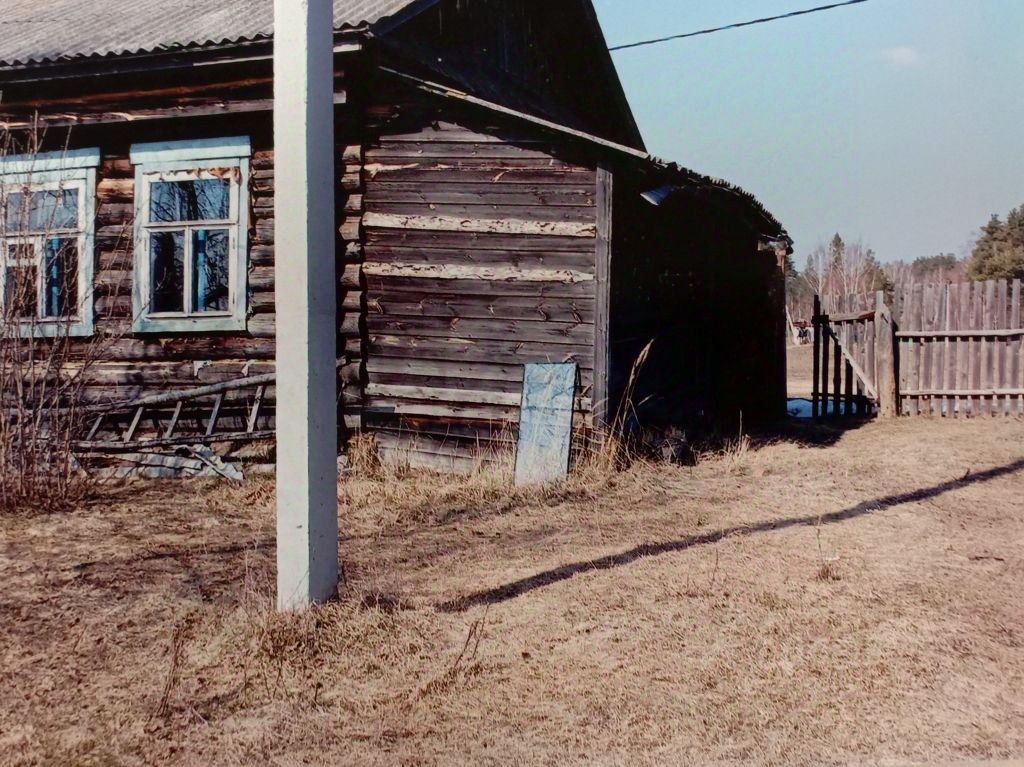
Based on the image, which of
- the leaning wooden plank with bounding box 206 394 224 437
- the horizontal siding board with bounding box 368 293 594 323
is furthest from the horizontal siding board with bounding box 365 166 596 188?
the leaning wooden plank with bounding box 206 394 224 437

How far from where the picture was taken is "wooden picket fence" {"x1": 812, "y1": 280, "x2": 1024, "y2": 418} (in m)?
11.7

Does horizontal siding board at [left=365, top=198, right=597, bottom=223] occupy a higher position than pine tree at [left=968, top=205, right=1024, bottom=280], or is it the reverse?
pine tree at [left=968, top=205, right=1024, bottom=280]

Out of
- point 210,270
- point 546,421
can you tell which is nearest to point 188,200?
point 210,270

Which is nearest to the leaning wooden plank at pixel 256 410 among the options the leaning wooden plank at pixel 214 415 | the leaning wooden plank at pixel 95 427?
the leaning wooden plank at pixel 214 415

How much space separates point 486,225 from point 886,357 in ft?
22.2

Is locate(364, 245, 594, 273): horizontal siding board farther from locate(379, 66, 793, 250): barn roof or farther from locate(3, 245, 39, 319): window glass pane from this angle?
locate(3, 245, 39, 319): window glass pane

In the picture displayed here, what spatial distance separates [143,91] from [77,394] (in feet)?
10.9

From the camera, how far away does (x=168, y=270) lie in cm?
884

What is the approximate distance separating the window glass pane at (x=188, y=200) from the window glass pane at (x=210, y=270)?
20 cm

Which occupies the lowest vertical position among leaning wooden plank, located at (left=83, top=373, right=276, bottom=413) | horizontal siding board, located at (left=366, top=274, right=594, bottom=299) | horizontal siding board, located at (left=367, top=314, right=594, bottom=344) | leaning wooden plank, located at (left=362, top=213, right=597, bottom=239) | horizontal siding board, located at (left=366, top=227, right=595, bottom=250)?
leaning wooden plank, located at (left=83, top=373, right=276, bottom=413)

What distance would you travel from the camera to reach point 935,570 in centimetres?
498

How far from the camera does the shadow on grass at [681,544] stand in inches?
177

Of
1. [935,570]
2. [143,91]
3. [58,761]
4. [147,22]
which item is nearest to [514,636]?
[58,761]

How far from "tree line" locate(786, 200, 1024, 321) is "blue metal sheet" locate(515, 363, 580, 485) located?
5.31 m
